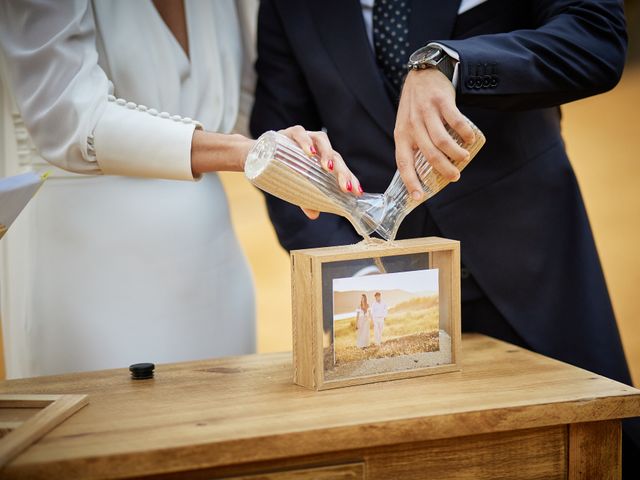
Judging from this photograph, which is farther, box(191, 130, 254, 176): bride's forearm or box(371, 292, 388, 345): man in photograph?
box(191, 130, 254, 176): bride's forearm

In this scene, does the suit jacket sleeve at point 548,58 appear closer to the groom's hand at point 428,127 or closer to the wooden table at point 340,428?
the groom's hand at point 428,127

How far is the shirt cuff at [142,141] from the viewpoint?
1.43m

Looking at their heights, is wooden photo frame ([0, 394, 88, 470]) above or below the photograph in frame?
below

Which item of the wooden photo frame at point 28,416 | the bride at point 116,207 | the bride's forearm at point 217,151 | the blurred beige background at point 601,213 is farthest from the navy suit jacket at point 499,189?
→ the blurred beige background at point 601,213

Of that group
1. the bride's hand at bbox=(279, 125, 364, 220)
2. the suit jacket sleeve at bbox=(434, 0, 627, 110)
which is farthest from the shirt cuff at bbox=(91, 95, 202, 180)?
the suit jacket sleeve at bbox=(434, 0, 627, 110)

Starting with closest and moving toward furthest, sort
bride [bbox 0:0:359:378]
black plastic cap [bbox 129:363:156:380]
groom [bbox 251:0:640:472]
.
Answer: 1. black plastic cap [bbox 129:363:156:380]
2. bride [bbox 0:0:359:378]
3. groom [bbox 251:0:640:472]

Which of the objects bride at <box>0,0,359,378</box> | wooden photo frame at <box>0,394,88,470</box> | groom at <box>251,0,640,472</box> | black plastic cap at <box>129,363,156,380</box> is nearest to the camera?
wooden photo frame at <box>0,394,88,470</box>

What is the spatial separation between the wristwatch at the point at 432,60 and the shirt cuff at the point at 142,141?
1.32 feet

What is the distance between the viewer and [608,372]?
1.69 meters

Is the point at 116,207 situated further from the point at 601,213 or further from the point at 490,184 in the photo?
the point at 601,213

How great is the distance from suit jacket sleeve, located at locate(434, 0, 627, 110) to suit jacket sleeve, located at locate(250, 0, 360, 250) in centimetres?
42

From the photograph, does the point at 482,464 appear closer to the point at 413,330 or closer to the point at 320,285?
the point at 413,330

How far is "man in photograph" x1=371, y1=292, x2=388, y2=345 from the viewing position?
4.15 feet

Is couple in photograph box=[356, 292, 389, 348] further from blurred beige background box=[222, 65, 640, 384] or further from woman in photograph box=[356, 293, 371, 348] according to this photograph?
blurred beige background box=[222, 65, 640, 384]
